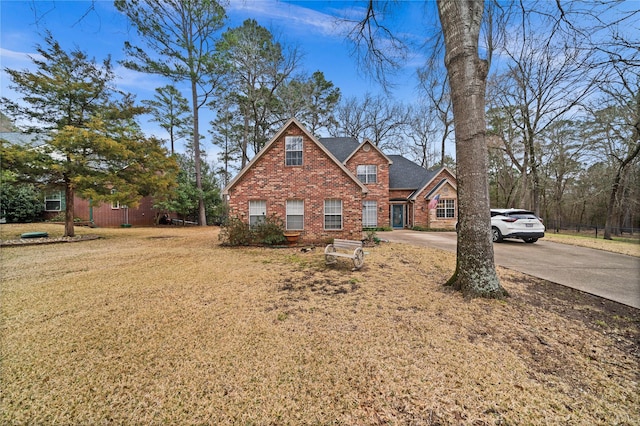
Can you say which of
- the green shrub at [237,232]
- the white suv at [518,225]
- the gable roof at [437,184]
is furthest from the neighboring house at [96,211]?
the white suv at [518,225]

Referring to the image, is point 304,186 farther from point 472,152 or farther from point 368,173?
point 368,173

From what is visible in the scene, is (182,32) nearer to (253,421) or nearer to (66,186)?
(66,186)

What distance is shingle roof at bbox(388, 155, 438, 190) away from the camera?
67.8ft

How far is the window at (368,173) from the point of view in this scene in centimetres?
1930

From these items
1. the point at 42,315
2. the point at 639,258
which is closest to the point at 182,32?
the point at 42,315

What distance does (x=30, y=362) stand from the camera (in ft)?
8.79

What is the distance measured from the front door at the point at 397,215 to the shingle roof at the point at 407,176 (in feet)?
6.00

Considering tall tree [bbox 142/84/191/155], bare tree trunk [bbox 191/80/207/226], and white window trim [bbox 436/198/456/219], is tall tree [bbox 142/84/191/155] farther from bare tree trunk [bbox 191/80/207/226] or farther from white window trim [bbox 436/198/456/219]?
white window trim [bbox 436/198/456/219]

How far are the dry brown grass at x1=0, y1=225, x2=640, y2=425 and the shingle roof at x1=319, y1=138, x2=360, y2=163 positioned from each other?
51.9ft

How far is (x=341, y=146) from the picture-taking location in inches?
811

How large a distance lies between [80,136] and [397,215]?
69.0 feet

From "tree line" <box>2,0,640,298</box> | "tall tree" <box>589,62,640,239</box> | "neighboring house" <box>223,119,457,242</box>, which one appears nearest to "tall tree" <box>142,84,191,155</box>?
"tree line" <box>2,0,640,298</box>

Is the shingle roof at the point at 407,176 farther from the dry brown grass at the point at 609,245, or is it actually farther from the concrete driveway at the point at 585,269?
the concrete driveway at the point at 585,269

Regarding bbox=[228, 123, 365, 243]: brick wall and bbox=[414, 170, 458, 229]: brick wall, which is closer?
bbox=[228, 123, 365, 243]: brick wall
